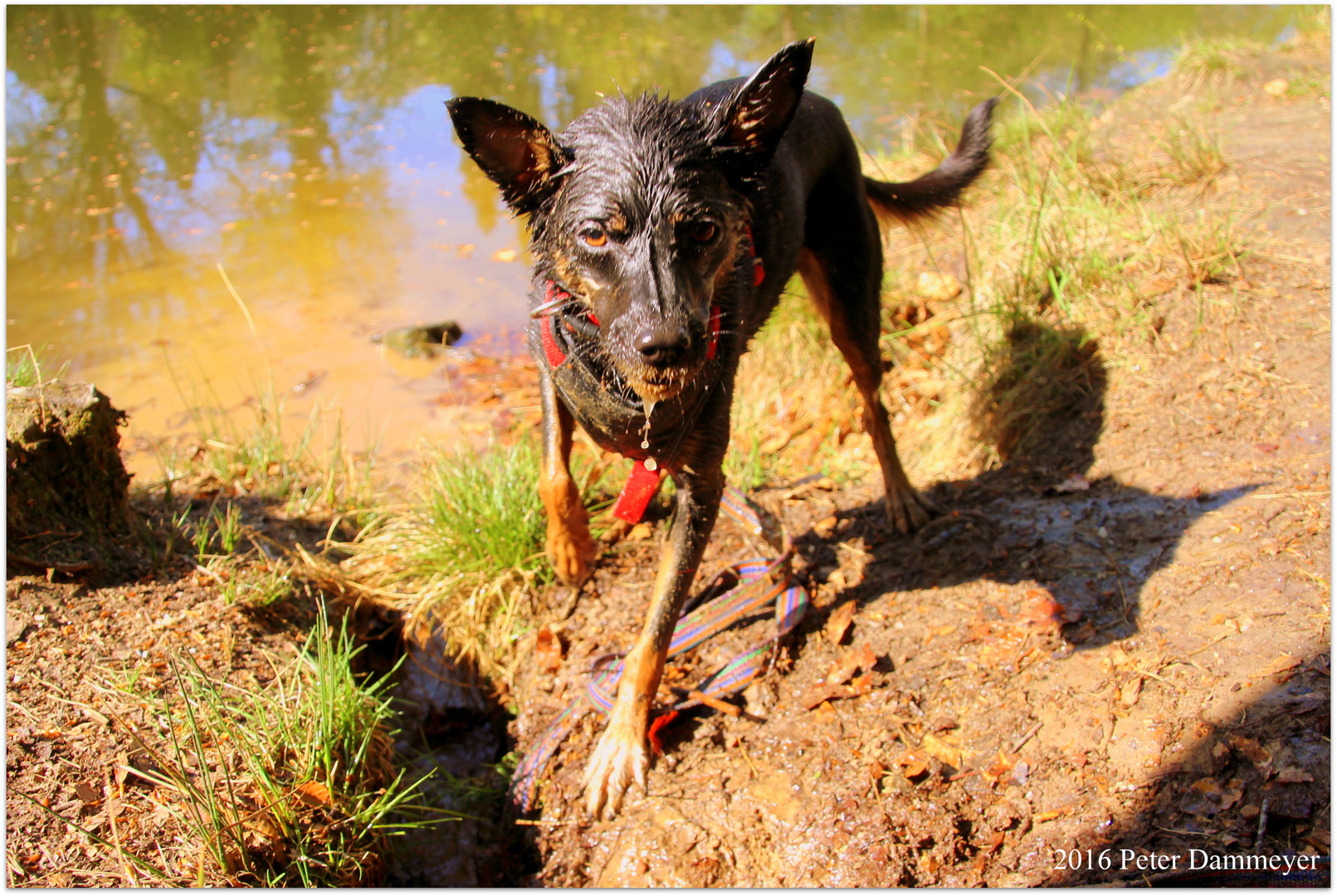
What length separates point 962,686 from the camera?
2.69 m

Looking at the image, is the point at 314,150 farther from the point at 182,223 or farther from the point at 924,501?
the point at 924,501

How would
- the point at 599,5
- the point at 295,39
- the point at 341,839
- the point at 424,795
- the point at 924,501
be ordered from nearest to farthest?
the point at 341,839 < the point at 424,795 < the point at 924,501 < the point at 295,39 < the point at 599,5

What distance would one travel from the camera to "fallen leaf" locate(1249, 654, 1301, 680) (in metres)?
2.32

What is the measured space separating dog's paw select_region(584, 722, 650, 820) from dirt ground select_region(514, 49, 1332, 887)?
0.05 meters

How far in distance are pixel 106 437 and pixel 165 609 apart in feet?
2.04

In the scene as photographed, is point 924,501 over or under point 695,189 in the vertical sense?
under

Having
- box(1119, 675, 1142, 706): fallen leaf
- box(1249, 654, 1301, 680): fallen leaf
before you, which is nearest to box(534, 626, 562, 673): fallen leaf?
box(1119, 675, 1142, 706): fallen leaf

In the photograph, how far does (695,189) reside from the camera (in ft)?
7.01

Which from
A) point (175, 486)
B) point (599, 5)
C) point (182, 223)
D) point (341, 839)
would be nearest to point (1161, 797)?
point (341, 839)

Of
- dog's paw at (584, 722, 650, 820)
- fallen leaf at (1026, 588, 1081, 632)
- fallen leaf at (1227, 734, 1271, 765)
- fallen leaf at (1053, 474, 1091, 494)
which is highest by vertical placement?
fallen leaf at (1053, 474, 1091, 494)

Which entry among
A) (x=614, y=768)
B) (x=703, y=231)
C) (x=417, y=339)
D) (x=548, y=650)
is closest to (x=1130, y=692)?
(x=614, y=768)

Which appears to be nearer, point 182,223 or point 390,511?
point 390,511

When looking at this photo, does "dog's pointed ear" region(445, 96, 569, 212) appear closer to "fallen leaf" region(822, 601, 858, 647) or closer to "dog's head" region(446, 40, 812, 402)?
"dog's head" region(446, 40, 812, 402)

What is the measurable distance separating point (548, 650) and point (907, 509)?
162 centimetres
